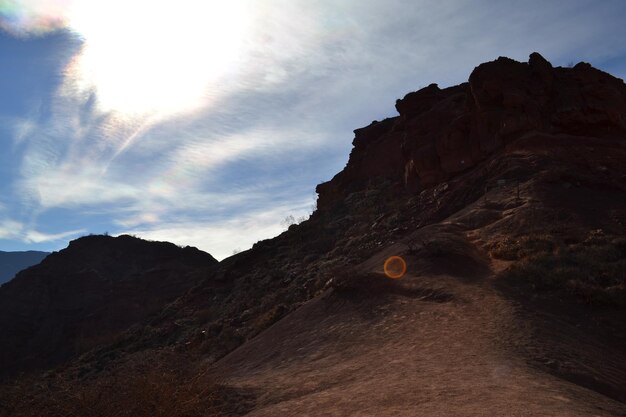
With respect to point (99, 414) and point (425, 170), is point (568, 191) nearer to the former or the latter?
point (425, 170)

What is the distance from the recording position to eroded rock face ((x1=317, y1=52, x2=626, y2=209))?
25.9 metres

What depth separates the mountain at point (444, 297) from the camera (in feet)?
23.0

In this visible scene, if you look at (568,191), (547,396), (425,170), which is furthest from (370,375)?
(425,170)

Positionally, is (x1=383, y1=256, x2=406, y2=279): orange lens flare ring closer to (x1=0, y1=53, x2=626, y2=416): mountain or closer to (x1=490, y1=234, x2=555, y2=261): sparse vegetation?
(x1=0, y1=53, x2=626, y2=416): mountain

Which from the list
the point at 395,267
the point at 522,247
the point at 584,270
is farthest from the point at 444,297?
the point at 522,247

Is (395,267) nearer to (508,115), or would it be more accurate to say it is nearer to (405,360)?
(405,360)

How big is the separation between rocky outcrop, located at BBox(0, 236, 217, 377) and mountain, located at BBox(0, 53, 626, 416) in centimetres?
1969

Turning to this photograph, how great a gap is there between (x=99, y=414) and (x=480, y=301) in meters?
8.94

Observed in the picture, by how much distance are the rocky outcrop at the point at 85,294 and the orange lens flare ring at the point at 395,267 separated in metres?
32.2

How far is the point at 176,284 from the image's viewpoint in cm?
5416

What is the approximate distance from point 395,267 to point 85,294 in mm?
51837

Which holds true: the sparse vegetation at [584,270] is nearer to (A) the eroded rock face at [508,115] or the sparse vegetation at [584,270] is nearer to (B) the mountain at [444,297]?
(B) the mountain at [444,297]

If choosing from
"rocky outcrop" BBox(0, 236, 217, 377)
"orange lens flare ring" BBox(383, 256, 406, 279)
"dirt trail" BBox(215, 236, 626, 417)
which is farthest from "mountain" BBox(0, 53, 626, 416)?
"rocky outcrop" BBox(0, 236, 217, 377)

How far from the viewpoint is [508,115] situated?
26.4 metres
